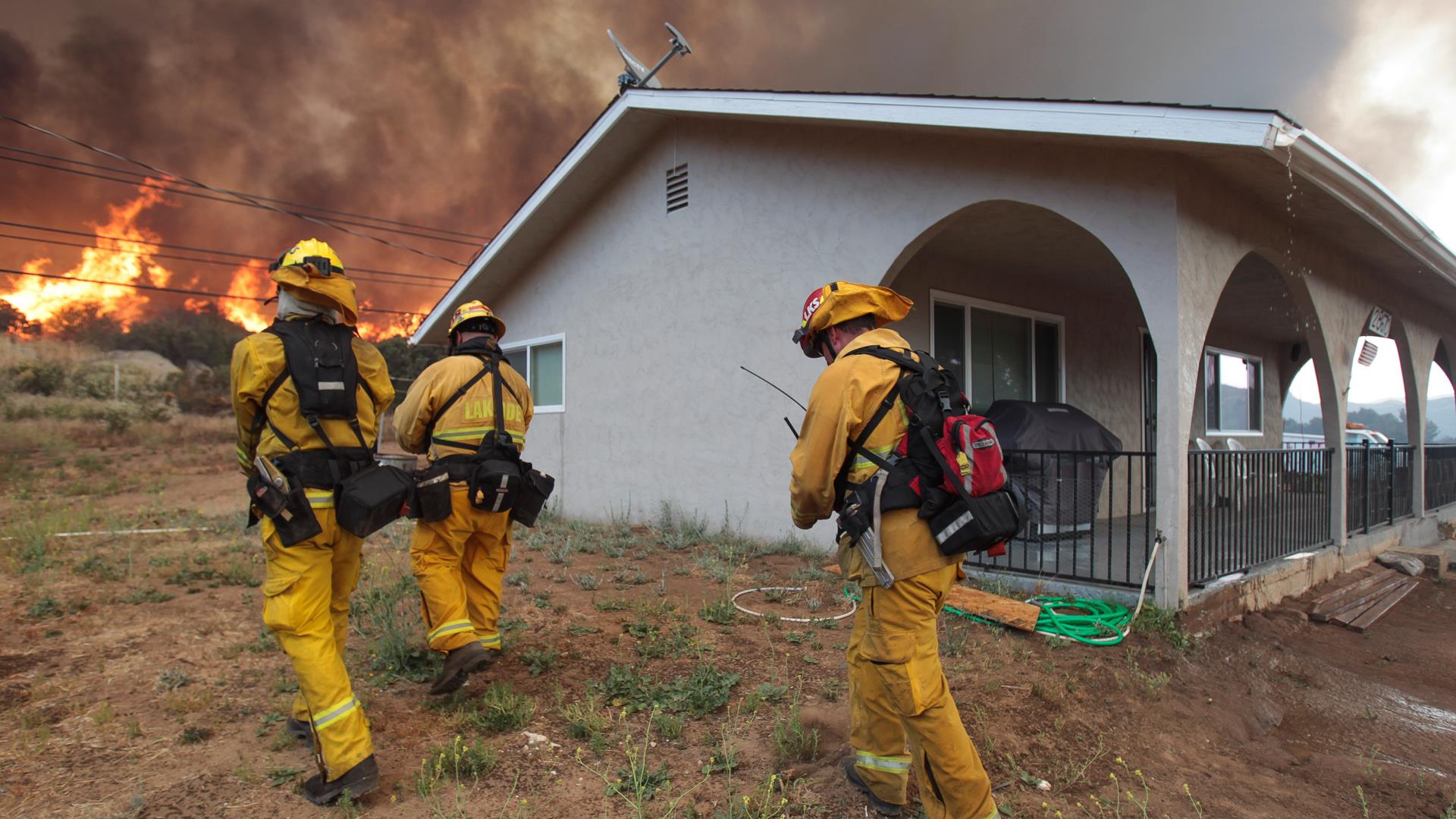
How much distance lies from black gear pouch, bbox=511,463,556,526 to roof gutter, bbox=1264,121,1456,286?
4670mm

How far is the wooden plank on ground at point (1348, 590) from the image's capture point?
6.77 metres

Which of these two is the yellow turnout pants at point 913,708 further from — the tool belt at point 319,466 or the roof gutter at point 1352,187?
the roof gutter at point 1352,187

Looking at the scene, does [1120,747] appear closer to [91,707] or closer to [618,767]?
[618,767]

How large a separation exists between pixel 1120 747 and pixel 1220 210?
403 centimetres

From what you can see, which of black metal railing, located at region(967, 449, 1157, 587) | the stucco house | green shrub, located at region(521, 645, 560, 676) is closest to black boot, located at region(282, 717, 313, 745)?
green shrub, located at region(521, 645, 560, 676)

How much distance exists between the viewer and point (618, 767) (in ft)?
10.6

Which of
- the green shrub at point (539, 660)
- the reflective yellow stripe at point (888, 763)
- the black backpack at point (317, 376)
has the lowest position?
the green shrub at point (539, 660)

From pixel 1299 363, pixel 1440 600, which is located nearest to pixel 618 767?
pixel 1440 600

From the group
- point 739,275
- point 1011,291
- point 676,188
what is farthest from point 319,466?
point 1011,291

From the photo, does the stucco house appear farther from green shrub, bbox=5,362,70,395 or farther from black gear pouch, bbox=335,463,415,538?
green shrub, bbox=5,362,70,395

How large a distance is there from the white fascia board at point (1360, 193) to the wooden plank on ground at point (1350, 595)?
10.7ft

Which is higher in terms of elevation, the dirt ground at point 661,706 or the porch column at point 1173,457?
the porch column at point 1173,457

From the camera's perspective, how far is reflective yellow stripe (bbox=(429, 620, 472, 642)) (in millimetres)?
3684

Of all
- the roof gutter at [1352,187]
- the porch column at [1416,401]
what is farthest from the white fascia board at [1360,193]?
the porch column at [1416,401]
